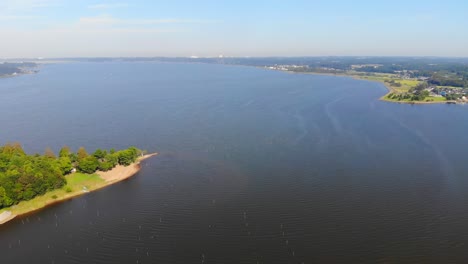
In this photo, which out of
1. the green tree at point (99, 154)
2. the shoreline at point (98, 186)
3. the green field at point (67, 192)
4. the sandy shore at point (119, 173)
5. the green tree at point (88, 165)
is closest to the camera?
the shoreline at point (98, 186)

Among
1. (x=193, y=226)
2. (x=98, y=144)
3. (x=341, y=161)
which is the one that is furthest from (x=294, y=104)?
(x=193, y=226)

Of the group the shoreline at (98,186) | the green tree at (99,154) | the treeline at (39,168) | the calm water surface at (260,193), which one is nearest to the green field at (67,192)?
the shoreline at (98,186)

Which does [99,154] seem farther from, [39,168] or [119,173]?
[39,168]

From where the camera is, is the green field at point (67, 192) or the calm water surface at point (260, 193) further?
the green field at point (67, 192)

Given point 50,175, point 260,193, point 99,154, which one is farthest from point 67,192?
point 260,193

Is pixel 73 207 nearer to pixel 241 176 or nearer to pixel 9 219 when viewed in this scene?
pixel 9 219

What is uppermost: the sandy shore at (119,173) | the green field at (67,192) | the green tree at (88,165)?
the green tree at (88,165)

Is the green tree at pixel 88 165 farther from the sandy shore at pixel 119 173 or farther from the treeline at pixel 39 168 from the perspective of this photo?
the sandy shore at pixel 119 173

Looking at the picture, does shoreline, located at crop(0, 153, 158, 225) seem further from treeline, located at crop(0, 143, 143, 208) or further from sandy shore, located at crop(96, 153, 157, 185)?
treeline, located at crop(0, 143, 143, 208)

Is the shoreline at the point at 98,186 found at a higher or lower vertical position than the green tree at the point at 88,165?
lower
